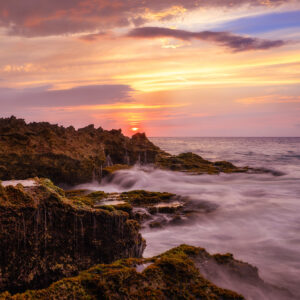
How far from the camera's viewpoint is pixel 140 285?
165 inches

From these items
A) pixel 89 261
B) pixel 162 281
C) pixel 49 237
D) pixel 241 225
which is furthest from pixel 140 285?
pixel 241 225

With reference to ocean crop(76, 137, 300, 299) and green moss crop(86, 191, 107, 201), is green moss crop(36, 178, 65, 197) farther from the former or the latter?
green moss crop(86, 191, 107, 201)

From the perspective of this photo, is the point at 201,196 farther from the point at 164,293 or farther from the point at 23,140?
the point at 164,293

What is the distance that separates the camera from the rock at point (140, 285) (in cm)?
405

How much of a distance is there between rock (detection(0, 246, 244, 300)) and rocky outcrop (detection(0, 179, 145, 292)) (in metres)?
1.33

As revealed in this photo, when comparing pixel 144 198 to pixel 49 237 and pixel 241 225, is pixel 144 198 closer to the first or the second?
pixel 241 225

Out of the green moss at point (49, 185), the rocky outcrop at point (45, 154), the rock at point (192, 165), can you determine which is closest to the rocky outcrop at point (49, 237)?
the green moss at point (49, 185)

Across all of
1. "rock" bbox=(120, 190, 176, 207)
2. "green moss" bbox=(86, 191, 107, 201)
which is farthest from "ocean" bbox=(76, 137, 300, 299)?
"green moss" bbox=(86, 191, 107, 201)

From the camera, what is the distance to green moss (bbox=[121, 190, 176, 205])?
12883mm

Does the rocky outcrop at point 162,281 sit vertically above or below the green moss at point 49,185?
below

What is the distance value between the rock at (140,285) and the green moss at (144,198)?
8.05 metres

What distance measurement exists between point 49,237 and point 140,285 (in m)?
2.28

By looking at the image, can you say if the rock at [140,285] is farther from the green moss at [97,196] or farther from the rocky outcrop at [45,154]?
the rocky outcrop at [45,154]

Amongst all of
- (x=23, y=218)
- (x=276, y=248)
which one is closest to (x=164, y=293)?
(x=23, y=218)
